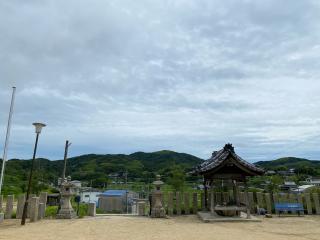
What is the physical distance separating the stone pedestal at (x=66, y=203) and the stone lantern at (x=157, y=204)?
3786mm

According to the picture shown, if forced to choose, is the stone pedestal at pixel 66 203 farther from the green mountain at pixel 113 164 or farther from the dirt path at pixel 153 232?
the green mountain at pixel 113 164

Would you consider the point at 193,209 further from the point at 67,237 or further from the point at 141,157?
the point at 141,157

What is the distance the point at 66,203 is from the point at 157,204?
4.27 metres

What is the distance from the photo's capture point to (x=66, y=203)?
561 inches

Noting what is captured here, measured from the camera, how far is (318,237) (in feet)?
30.2

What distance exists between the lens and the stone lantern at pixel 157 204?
47.4 ft

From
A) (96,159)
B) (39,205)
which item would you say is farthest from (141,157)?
(39,205)

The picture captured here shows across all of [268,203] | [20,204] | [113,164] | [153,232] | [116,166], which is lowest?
[153,232]

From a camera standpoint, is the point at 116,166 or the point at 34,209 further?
the point at 116,166

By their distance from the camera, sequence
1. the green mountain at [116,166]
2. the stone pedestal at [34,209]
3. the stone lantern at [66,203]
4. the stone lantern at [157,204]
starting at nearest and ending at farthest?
the stone pedestal at [34,209], the stone lantern at [66,203], the stone lantern at [157,204], the green mountain at [116,166]

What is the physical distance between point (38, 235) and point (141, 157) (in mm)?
82571

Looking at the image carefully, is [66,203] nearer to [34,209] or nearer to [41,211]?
[41,211]

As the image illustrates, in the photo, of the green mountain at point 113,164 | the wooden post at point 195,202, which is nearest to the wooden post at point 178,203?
the wooden post at point 195,202

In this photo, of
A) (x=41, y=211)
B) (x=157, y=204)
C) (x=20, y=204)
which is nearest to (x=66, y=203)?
(x=41, y=211)
